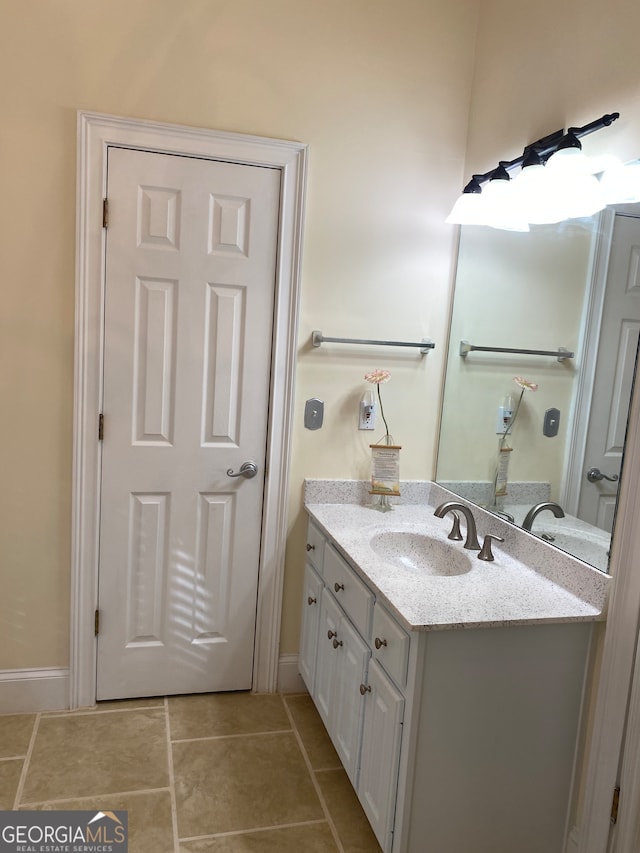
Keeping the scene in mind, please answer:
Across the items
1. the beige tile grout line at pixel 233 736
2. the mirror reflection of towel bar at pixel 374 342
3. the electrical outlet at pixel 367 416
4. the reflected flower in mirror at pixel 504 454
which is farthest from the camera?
the electrical outlet at pixel 367 416

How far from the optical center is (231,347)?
252 cm

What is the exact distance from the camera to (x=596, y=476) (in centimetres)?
183

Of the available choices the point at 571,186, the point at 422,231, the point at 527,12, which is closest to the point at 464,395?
the point at 422,231

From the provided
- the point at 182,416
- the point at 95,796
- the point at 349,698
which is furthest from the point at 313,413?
the point at 95,796

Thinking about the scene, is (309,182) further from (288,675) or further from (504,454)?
(288,675)

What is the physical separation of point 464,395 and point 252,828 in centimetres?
165

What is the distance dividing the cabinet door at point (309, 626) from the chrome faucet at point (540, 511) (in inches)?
31.0

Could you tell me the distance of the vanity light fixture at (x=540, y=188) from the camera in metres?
1.87

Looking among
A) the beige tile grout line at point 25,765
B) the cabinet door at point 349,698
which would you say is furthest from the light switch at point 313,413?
the beige tile grout line at point 25,765

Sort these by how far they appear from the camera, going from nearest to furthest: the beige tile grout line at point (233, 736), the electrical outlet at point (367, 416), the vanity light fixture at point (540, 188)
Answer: the vanity light fixture at point (540, 188)
the beige tile grout line at point (233, 736)
the electrical outlet at point (367, 416)

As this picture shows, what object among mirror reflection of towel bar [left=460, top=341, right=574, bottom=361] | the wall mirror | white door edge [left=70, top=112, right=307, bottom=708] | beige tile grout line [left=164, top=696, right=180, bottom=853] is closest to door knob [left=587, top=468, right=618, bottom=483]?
the wall mirror

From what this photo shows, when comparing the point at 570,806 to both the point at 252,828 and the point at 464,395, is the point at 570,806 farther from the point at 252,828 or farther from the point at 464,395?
the point at 464,395

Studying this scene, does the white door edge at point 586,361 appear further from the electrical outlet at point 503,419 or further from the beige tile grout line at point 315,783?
the beige tile grout line at point 315,783

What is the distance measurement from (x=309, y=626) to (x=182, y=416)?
37.5 inches
